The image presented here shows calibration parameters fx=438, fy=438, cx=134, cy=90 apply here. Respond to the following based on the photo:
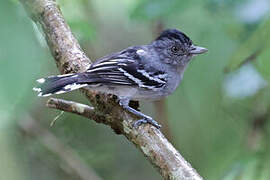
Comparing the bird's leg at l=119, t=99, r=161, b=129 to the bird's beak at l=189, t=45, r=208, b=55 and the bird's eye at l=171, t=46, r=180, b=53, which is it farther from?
the bird's eye at l=171, t=46, r=180, b=53

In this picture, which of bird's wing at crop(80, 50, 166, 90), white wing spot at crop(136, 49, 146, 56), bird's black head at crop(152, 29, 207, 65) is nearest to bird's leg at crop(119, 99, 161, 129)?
bird's wing at crop(80, 50, 166, 90)

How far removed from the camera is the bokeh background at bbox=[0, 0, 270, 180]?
0.41 metres

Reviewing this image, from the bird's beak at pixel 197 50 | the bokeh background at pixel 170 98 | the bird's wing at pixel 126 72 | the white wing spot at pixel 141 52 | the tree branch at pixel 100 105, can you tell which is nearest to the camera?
the bokeh background at pixel 170 98

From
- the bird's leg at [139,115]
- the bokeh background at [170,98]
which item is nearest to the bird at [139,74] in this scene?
the bird's leg at [139,115]

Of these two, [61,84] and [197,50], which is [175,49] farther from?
[61,84]

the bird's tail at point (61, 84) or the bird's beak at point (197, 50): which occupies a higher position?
the bird's tail at point (61, 84)

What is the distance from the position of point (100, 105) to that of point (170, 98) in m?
2.27

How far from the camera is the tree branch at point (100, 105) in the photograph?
1731mm

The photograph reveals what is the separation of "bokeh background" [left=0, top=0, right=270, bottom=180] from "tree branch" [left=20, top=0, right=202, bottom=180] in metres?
0.26

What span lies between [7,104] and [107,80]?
2041 millimetres

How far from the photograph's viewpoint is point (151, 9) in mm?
2539

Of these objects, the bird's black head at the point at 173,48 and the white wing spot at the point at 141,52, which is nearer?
the white wing spot at the point at 141,52

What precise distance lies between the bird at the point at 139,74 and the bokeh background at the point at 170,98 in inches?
4.6

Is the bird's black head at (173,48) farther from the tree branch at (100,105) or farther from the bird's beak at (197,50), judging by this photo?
the tree branch at (100,105)
